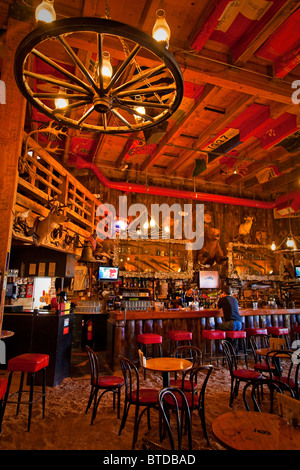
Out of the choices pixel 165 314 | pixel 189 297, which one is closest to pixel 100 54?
pixel 165 314

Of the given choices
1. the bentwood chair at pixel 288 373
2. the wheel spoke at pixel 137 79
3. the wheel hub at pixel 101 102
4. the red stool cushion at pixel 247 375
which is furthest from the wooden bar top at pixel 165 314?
the wheel spoke at pixel 137 79

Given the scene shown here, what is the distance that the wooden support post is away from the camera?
3566 millimetres

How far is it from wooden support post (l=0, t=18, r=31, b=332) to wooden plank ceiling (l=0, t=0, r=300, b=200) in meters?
0.37

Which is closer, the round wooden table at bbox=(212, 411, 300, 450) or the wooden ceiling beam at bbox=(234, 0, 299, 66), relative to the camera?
the round wooden table at bbox=(212, 411, 300, 450)

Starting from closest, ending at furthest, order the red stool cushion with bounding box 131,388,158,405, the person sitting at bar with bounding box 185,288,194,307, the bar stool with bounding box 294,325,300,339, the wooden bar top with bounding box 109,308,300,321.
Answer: the red stool cushion with bounding box 131,388,158,405, the wooden bar top with bounding box 109,308,300,321, the bar stool with bounding box 294,325,300,339, the person sitting at bar with bounding box 185,288,194,307

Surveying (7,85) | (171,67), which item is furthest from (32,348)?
(171,67)

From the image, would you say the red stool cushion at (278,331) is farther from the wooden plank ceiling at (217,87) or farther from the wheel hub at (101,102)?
the wheel hub at (101,102)

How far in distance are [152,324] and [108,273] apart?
2.77 metres

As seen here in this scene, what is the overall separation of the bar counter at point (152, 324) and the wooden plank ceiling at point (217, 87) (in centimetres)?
386

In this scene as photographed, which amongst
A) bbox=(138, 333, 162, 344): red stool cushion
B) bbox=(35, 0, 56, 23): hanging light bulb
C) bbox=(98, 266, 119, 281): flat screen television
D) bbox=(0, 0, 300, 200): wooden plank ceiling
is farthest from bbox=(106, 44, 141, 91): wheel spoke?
bbox=(98, 266, 119, 281): flat screen television

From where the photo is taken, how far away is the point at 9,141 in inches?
149

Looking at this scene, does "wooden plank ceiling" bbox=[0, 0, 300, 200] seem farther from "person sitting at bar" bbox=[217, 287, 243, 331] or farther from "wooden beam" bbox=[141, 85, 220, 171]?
"person sitting at bar" bbox=[217, 287, 243, 331]

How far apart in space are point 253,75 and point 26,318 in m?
6.20

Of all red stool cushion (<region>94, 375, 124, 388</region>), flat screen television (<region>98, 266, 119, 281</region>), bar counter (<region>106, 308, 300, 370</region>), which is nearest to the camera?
red stool cushion (<region>94, 375, 124, 388</region>)
